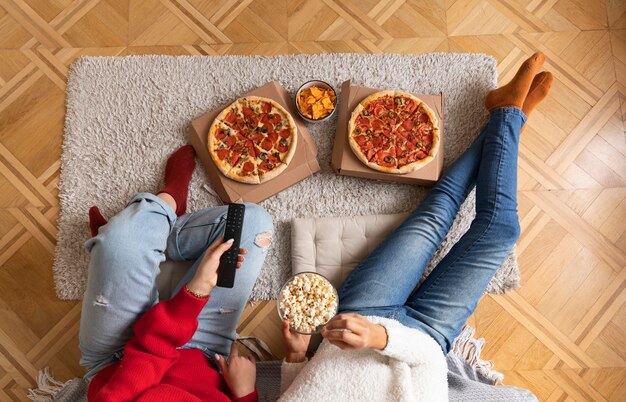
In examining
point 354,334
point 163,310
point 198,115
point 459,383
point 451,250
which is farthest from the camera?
point 198,115

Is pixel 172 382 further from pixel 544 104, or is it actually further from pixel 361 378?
pixel 544 104

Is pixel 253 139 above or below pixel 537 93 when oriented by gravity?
below

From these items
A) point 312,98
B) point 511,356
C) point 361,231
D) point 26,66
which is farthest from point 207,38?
point 511,356

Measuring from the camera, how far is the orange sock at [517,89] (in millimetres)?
1490

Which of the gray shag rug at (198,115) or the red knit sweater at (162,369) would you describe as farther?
the gray shag rug at (198,115)

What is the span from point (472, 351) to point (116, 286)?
3.32ft

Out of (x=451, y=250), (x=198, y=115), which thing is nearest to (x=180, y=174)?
(x=198, y=115)

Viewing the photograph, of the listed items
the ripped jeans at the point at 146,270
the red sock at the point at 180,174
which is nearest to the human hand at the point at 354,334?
the ripped jeans at the point at 146,270

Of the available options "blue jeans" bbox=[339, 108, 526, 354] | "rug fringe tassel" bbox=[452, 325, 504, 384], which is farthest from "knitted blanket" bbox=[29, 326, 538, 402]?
"blue jeans" bbox=[339, 108, 526, 354]

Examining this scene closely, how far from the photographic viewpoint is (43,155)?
161 centimetres

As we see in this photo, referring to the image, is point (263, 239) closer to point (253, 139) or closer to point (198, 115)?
point (253, 139)

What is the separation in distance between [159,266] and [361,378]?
63 cm

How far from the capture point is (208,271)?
118 centimetres

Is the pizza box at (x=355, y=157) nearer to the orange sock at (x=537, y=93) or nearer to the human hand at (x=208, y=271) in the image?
the orange sock at (x=537, y=93)
